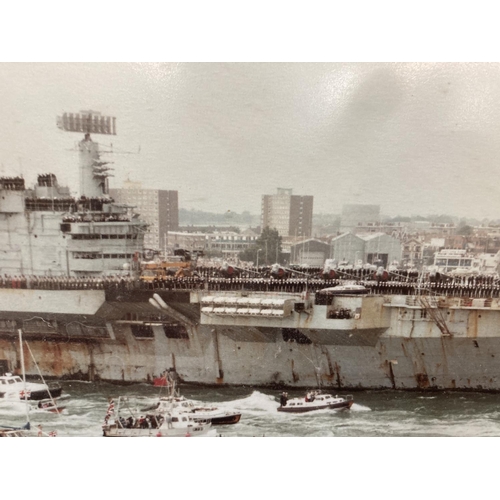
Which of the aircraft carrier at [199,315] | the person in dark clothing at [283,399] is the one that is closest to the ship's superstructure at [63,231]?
the aircraft carrier at [199,315]

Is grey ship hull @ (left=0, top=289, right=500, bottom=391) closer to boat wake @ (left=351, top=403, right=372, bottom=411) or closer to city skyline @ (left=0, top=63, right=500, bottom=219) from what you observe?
boat wake @ (left=351, top=403, right=372, bottom=411)

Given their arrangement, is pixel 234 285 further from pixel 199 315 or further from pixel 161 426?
pixel 161 426

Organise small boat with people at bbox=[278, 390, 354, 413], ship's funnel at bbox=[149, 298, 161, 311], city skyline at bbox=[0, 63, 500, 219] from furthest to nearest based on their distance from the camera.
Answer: ship's funnel at bbox=[149, 298, 161, 311] < small boat with people at bbox=[278, 390, 354, 413] < city skyline at bbox=[0, 63, 500, 219]

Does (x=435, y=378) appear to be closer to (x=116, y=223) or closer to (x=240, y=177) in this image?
(x=240, y=177)

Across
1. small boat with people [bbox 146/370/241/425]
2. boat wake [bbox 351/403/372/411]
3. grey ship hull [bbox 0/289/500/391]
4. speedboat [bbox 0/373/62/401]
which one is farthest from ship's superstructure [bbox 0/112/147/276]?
boat wake [bbox 351/403/372/411]

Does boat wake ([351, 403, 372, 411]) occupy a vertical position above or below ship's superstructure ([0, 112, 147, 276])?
below

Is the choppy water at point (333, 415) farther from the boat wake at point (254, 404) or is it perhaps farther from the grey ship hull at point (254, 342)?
the grey ship hull at point (254, 342)

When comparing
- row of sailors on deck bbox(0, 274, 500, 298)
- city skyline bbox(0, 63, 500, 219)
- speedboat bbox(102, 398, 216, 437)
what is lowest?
speedboat bbox(102, 398, 216, 437)

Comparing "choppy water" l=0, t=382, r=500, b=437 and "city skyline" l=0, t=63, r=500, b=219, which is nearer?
"city skyline" l=0, t=63, r=500, b=219

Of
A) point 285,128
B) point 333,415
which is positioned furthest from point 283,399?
point 285,128

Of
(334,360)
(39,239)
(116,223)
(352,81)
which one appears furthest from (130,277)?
(352,81)
